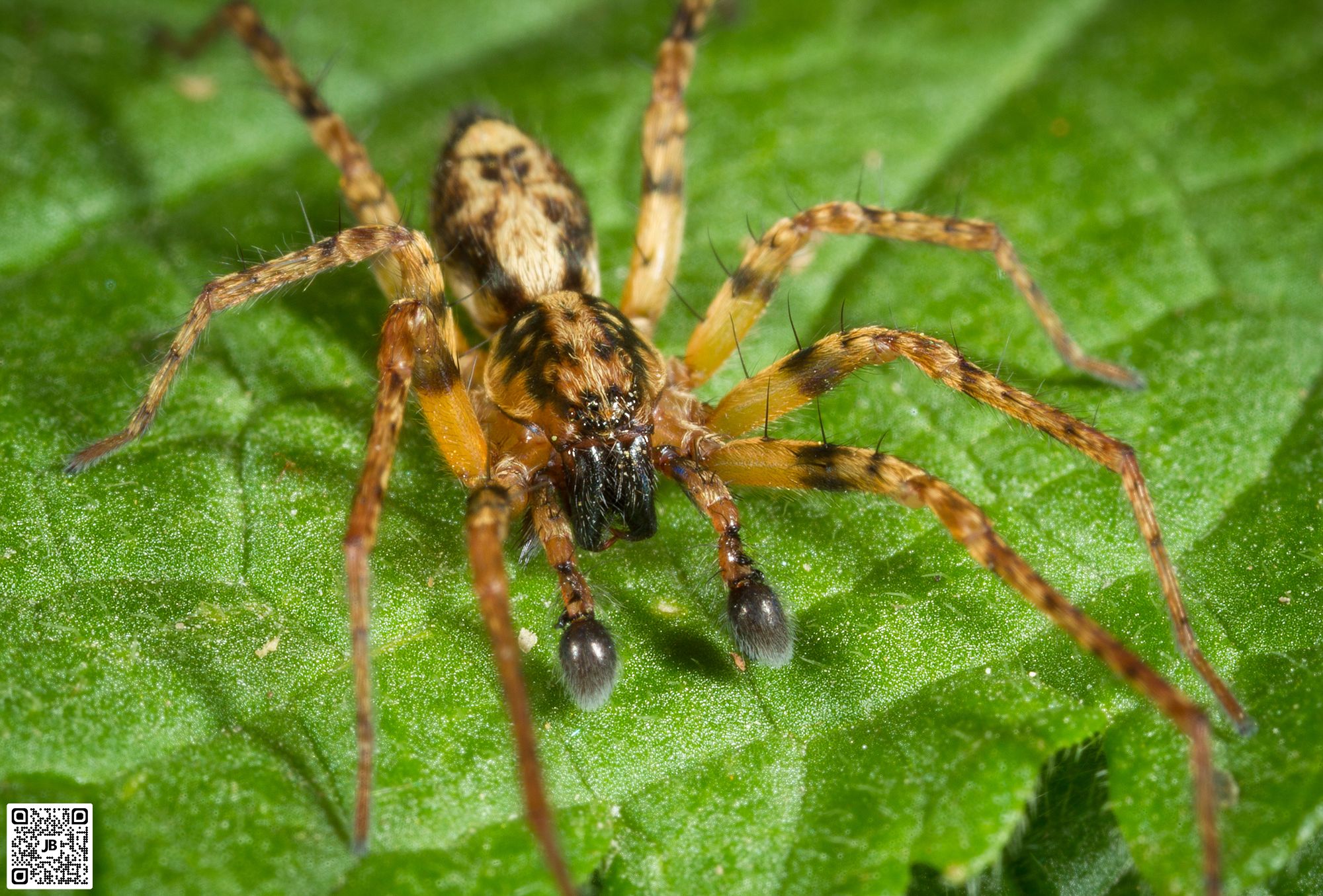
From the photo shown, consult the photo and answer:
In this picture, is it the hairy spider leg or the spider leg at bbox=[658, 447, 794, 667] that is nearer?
the hairy spider leg

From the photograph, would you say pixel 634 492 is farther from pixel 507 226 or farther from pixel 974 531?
pixel 507 226

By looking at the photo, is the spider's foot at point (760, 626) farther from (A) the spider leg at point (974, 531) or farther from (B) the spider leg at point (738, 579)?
(A) the spider leg at point (974, 531)

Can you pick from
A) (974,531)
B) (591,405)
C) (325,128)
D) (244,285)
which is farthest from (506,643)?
(325,128)

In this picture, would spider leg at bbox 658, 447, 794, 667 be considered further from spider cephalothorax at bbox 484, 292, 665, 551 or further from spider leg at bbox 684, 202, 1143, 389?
spider leg at bbox 684, 202, 1143, 389

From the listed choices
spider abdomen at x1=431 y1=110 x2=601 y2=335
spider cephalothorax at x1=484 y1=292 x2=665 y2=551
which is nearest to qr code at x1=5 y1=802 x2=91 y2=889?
spider cephalothorax at x1=484 y1=292 x2=665 y2=551

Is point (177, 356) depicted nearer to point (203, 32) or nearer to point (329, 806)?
point (329, 806)
